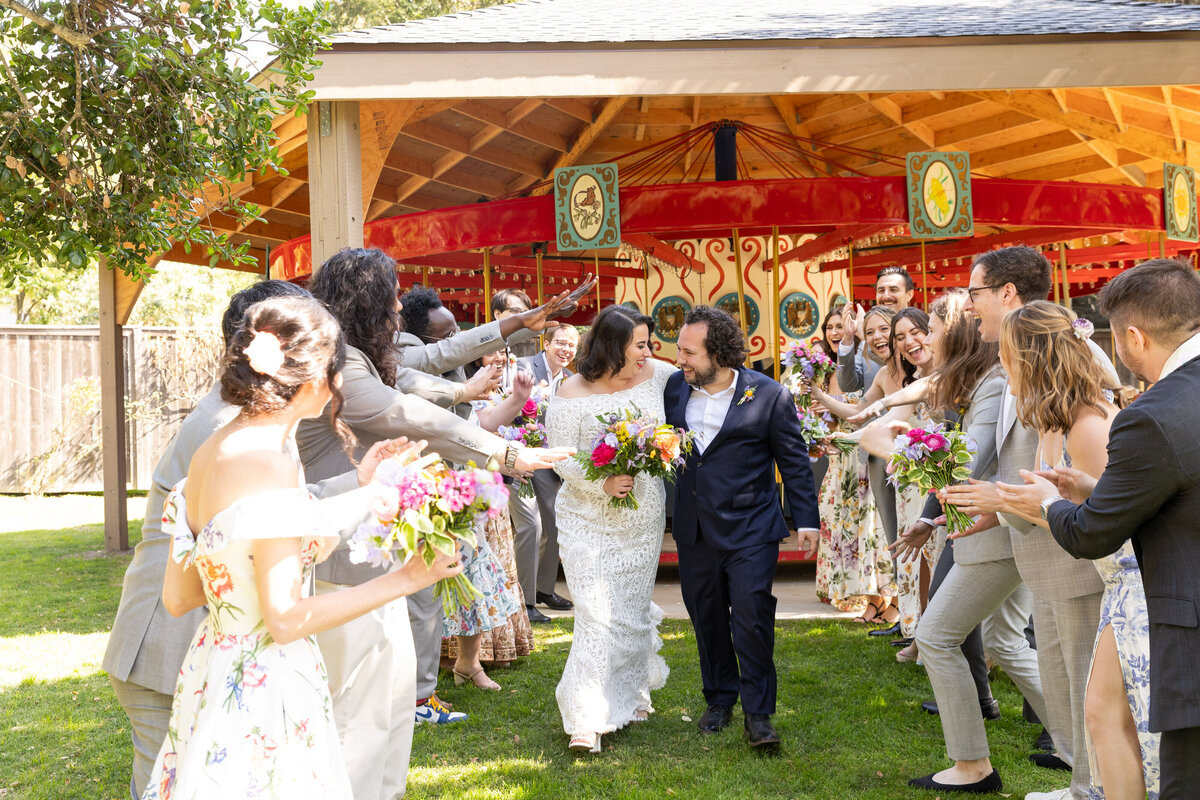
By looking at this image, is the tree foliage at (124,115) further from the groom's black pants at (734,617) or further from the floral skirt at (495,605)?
the groom's black pants at (734,617)

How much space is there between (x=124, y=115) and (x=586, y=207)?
4013 millimetres

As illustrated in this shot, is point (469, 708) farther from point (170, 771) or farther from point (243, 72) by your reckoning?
point (243, 72)

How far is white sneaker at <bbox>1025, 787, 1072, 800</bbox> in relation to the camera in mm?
3705

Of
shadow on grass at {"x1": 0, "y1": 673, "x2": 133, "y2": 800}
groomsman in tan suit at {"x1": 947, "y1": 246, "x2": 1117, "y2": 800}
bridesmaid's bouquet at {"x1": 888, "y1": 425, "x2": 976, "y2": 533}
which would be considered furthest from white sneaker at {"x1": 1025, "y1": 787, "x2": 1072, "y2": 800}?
shadow on grass at {"x1": 0, "y1": 673, "x2": 133, "y2": 800}

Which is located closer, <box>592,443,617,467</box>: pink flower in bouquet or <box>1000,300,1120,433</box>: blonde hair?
<box>1000,300,1120,433</box>: blonde hair

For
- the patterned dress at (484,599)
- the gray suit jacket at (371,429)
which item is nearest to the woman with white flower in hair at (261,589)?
the gray suit jacket at (371,429)

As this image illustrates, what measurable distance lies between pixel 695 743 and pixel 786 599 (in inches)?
133

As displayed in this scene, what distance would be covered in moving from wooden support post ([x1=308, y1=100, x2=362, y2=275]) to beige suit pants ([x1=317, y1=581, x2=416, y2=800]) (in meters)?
3.71

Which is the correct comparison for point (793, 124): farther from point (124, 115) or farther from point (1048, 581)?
point (1048, 581)

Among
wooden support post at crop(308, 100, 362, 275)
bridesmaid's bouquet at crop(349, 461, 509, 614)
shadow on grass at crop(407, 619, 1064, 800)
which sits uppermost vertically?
wooden support post at crop(308, 100, 362, 275)

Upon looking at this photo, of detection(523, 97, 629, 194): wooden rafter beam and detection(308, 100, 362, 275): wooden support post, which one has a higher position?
detection(523, 97, 629, 194): wooden rafter beam

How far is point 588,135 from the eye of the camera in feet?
36.9

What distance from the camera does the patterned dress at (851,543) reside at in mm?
7000

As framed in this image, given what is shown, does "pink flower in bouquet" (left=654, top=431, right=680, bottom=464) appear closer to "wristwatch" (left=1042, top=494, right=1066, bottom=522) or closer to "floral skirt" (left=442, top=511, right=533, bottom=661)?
"floral skirt" (left=442, top=511, right=533, bottom=661)
